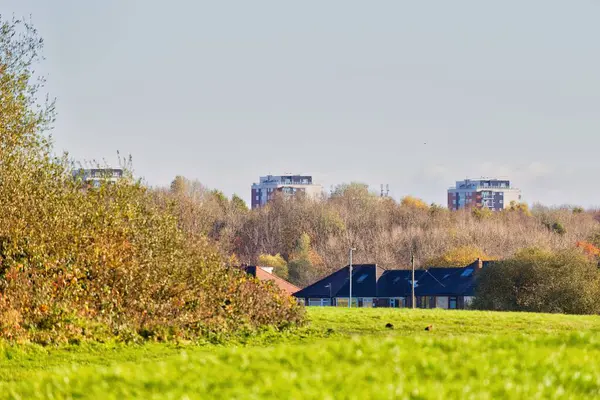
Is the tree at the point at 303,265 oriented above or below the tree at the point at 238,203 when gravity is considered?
below

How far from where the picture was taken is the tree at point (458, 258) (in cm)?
8889

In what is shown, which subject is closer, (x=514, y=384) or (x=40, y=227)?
(x=514, y=384)

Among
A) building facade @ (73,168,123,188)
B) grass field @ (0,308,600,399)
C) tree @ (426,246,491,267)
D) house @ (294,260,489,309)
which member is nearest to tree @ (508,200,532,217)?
tree @ (426,246,491,267)

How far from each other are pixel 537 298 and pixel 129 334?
105 feet

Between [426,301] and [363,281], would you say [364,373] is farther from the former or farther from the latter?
[363,281]

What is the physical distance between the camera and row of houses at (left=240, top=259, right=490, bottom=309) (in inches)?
3182

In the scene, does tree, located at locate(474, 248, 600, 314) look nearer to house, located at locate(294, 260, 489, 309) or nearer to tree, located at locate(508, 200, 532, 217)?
house, located at locate(294, 260, 489, 309)

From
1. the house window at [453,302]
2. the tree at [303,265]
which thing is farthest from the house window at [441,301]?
the tree at [303,265]

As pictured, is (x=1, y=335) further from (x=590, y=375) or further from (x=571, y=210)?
(x=571, y=210)

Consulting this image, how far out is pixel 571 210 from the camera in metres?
124

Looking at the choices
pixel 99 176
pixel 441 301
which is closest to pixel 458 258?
pixel 441 301

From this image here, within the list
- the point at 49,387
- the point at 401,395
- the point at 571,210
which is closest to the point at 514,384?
the point at 401,395

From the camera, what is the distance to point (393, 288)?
86188 mm

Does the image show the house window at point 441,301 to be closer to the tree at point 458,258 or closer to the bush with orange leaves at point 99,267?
the tree at point 458,258
